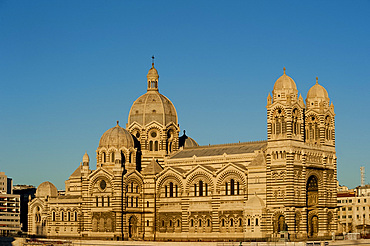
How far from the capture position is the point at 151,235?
4675 inches

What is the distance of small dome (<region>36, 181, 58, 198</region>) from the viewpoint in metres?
135

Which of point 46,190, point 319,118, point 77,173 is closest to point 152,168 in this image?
point 77,173

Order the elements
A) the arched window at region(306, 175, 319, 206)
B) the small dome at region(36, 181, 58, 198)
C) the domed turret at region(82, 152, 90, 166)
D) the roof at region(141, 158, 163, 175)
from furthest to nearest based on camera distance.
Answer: the small dome at region(36, 181, 58, 198) → the domed turret at region(82, 152, 90, 166) → the roof at region(141, 158, 163, 175) → the arched window at region(306, 175, 319, 206)

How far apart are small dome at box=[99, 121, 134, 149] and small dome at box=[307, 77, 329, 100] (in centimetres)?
2888

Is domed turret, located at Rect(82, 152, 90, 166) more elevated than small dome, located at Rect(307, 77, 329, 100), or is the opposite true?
small dome, located at Rect(307, 77, 329, 100)

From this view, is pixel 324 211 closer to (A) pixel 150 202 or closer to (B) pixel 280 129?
(B) pixel 280 129

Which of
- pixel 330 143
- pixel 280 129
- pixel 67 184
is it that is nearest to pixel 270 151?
pixel 280 129

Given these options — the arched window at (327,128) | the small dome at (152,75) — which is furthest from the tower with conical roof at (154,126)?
the arched window at (327,128)

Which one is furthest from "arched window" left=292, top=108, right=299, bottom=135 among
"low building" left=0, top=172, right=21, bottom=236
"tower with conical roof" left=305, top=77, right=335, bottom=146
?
"low building" left=0, top=172, right=21, bottom=236

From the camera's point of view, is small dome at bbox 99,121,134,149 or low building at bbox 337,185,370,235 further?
low building at bbox 337,185,370,235

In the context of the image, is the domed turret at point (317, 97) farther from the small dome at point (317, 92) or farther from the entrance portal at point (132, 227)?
the entrance portal at point (132, 227)


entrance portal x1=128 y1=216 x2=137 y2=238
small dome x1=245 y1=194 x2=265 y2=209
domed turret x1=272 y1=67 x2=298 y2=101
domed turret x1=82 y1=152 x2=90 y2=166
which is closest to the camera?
small dome x1=245 y1=194 x2=265 y2=209

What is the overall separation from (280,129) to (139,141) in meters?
29.0

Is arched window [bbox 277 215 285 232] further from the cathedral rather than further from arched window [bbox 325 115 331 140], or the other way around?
arched window [bbox 325 115 331 140]
